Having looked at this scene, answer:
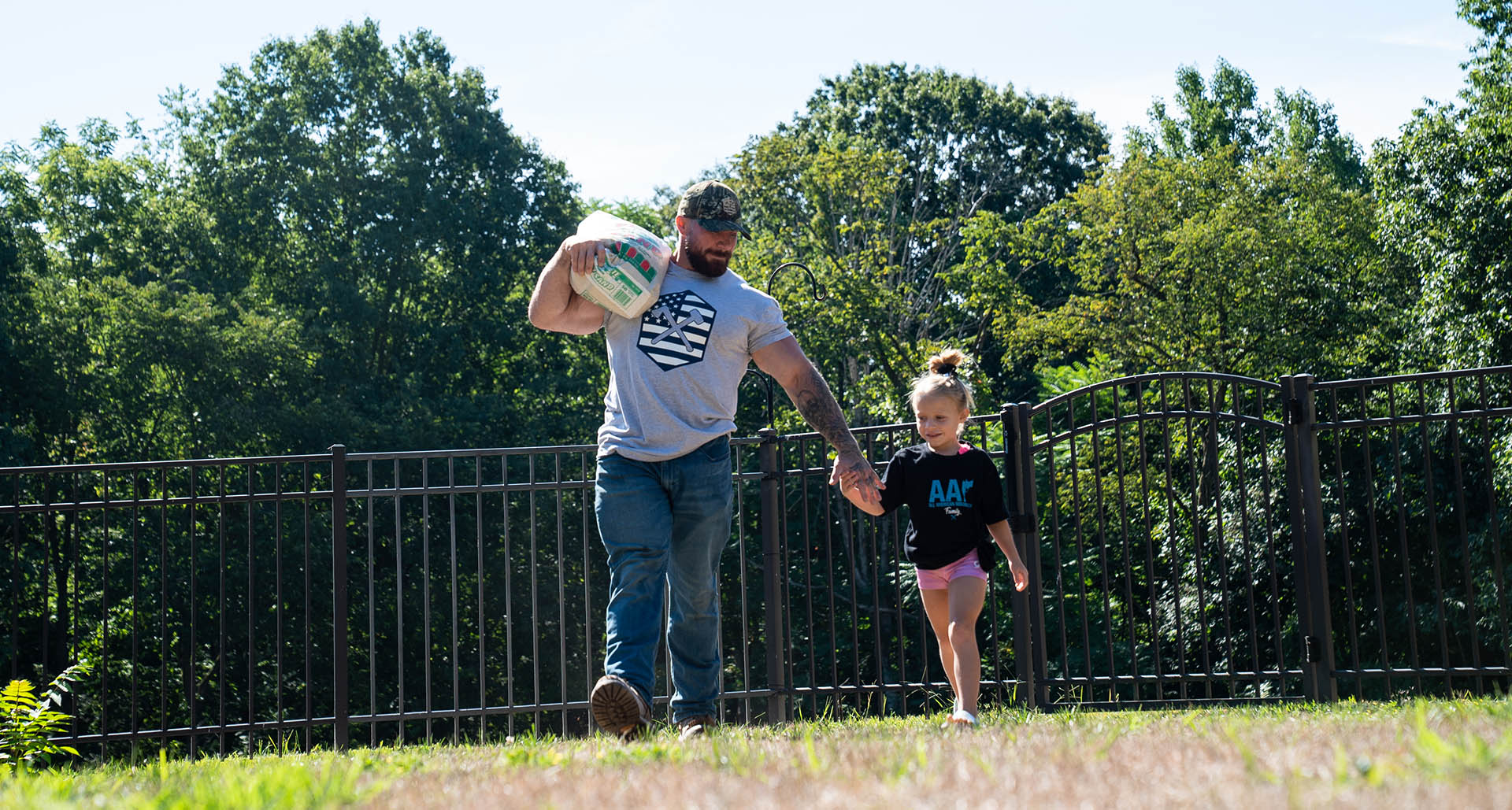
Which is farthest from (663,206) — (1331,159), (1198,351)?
(1331,159)

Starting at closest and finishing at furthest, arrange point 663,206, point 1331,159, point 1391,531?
1. point 1391,531
2. point 663,206
3. point 1331,159

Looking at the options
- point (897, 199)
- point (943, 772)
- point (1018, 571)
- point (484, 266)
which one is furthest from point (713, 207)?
point (897, 199)

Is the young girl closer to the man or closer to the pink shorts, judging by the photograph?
the pink shorts

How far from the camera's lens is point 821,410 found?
185 inches

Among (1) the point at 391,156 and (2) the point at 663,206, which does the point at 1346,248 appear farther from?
(1) the point at 391,156

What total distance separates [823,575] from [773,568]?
15.9 m

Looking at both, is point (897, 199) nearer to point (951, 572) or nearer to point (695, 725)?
point (951, 572)

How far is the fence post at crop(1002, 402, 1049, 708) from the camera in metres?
6.41

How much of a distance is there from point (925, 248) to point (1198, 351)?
23.9ft

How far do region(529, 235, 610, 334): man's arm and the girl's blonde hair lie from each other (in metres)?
1.40

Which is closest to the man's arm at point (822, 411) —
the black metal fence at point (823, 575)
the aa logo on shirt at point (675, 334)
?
the aa logo on shirt at point (675, 334)

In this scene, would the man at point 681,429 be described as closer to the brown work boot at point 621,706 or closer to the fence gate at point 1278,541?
the brown work boot at point 621,706

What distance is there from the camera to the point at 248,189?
82.4 ft

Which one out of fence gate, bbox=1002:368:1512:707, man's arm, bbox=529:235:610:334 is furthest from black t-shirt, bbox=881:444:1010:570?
fence gate, bbox=1002:368:1512:707
